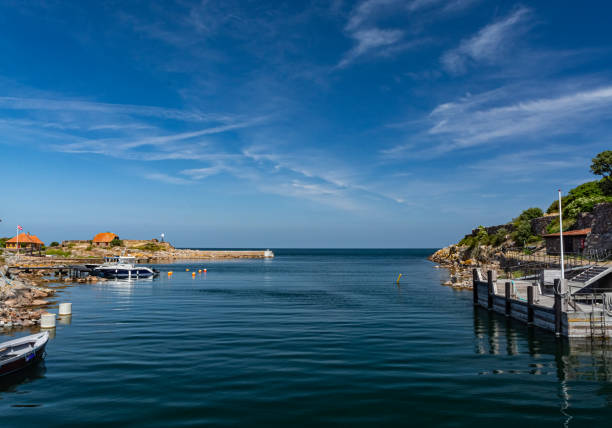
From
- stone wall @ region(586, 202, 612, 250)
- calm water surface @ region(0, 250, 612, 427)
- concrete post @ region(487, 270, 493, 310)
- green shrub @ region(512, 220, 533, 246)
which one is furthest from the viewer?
green shrub @ region(512, 220, 533, 246)

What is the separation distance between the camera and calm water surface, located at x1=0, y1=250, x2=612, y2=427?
14.7 metres

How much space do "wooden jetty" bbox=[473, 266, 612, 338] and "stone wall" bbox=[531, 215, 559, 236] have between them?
51.0 metres

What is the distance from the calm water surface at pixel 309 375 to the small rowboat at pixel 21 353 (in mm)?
558

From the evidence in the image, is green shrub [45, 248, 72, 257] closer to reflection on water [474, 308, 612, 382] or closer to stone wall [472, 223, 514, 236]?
stone wall [472, 223, 514, 236]

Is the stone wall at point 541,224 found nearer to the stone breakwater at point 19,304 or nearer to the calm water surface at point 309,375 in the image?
the calm water surface at point 309,375

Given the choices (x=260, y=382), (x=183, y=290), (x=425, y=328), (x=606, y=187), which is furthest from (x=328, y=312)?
(x=606, y=187)

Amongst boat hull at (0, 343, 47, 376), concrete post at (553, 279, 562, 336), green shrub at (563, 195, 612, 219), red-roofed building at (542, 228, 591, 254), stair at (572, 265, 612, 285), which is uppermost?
green shrub at (563, 195, 612, 219)

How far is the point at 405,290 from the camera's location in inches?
2406

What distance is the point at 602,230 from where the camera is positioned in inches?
2076

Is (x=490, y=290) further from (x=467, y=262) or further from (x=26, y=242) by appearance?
(x=26, y=242)

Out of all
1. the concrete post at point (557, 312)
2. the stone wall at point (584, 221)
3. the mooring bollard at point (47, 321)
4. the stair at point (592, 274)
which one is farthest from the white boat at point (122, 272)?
the stone wall at point (584, 221)

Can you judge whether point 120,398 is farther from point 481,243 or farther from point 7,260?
point 481,243

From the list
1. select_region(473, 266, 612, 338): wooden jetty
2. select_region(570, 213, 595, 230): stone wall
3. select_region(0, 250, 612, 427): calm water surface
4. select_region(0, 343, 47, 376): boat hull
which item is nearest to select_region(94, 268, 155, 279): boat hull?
select_region(0, 250, 612, 427): calm water surface

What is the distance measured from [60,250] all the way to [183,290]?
12782cm
